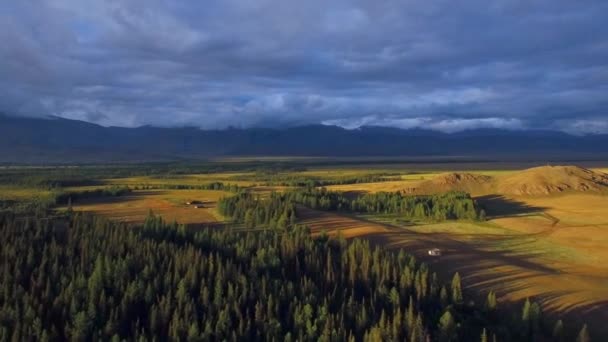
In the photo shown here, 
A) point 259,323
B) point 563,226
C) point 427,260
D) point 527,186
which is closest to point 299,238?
point 427,260

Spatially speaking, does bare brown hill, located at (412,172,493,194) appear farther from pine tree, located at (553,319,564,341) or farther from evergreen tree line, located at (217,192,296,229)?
pine tree, located at (553,319,564,341)

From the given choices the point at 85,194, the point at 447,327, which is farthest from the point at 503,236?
the point at 85,194

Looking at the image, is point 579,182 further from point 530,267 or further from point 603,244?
point 530,267

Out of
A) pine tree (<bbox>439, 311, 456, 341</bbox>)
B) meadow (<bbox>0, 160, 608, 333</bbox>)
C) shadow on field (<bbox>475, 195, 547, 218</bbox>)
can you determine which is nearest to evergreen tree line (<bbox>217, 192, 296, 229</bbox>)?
meadow (<bbox>0, 160, 608, 333</bbox>)

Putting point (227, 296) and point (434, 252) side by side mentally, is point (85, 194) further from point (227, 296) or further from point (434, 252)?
point (227, 296)

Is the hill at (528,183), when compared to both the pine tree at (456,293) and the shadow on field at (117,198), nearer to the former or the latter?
the shadow on field at (117,198)

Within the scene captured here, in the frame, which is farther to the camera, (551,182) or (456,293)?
(551,182)

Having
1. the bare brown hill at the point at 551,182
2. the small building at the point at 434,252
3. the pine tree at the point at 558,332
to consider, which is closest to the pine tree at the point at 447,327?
the pine tree at the point at 558,332
